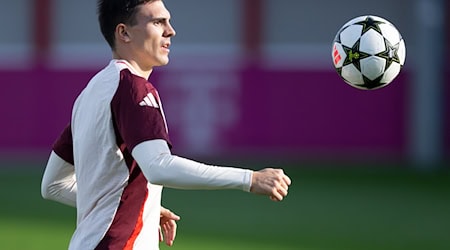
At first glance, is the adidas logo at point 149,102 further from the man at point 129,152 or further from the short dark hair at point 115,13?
the short dark hair at point 115,13

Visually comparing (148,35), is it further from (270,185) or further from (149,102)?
(270,185)

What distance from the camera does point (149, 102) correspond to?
5012 millimetres

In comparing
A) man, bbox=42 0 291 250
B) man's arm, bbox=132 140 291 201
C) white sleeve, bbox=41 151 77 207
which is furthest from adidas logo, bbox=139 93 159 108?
white sleeve, bbox=41 151 77 207

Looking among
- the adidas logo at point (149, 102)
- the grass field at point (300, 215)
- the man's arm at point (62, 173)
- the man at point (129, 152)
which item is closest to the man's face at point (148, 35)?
the man at point (129, 152)

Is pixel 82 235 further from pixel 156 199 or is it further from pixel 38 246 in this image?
pixel 38 246

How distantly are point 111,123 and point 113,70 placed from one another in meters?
0.25

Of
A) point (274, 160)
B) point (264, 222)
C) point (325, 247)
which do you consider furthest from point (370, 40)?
point (274, 160)

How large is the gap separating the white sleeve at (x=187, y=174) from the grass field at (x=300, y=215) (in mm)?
5523

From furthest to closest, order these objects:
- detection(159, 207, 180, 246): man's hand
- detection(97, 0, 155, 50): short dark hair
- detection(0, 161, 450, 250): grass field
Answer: detection(0, 161, 450, 250): grass field, detection(159, 207, 180, 246): man's hand, detection(97, 0, 155, 50): short dark hair

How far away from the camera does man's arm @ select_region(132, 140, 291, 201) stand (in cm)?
486

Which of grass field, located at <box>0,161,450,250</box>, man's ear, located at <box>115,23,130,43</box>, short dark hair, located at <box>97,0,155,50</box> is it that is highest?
grass field, located at <box>0,161,450,250</box>

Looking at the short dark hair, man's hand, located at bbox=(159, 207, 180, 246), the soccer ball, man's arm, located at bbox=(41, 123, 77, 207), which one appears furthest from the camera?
the soccer ball

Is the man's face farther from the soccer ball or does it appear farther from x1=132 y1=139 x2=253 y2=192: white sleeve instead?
the soccer ball

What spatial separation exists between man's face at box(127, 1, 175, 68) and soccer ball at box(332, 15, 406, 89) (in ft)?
4.39
